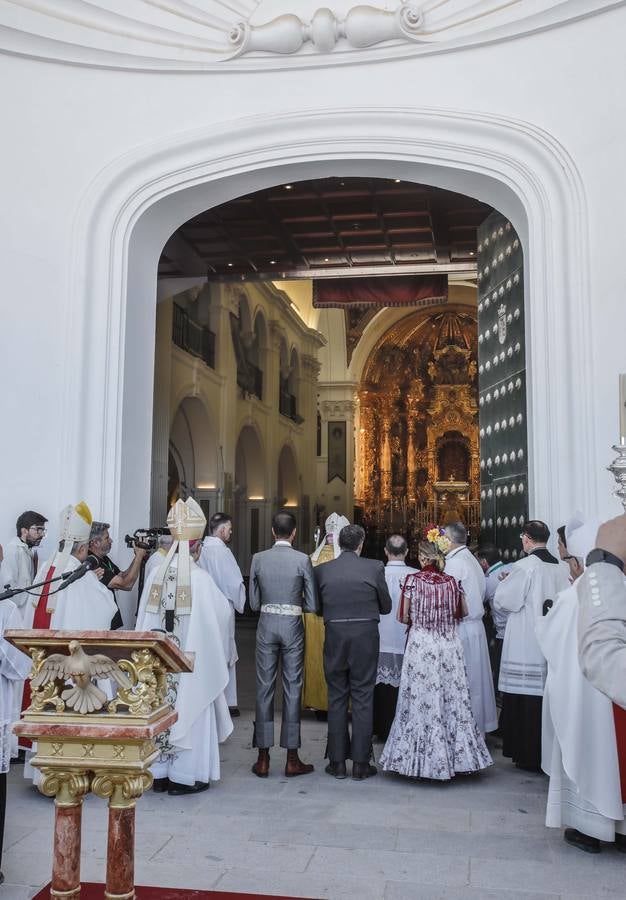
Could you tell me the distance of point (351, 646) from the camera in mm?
5344

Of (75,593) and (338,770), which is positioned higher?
(75,593)

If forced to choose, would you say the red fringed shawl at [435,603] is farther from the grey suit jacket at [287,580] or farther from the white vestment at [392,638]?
the white vestment at [392,638]

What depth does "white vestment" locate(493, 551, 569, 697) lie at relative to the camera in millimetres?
5488

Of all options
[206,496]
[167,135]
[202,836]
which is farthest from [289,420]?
[202,836]

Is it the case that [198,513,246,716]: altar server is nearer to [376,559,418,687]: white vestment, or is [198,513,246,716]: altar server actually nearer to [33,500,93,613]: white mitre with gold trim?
[376,559,418,687]: white vestment

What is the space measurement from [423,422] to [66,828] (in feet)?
81.0

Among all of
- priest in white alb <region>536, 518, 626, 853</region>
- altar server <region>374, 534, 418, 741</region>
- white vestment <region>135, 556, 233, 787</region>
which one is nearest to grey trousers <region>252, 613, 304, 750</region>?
white vestment <region>135, 556, 233, 787</region>

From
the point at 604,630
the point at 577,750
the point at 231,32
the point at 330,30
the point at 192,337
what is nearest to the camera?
the point at 604,630

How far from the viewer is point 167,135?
277 inches

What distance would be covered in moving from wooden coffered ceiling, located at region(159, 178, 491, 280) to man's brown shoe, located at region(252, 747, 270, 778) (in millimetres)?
5578

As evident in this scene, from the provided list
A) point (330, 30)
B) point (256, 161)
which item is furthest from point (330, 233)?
point (330, 30)

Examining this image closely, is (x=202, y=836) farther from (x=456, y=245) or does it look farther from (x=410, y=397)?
(x=410, y=397)

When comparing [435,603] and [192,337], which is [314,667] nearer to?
[435,603]

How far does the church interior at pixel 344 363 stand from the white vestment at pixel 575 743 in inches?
105
